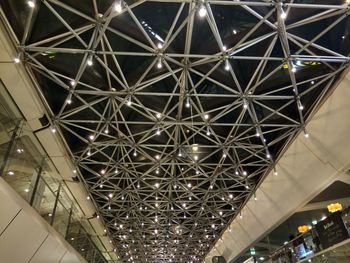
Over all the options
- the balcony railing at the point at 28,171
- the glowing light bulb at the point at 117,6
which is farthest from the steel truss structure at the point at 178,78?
the balcony railing at the point at 28,171

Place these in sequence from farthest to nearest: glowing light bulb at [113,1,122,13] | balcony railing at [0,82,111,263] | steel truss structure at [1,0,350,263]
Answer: steel truss structure at [1,0,350,263] → balcony railing at [0,82,111,263] → glowing light bulb at [113,1,122,13]

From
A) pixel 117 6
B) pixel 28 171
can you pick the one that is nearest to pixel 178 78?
pixel 117 6

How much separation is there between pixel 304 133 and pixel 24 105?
471 inches

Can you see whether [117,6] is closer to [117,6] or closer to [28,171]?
[117,6]

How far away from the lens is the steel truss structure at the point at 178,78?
9.73m

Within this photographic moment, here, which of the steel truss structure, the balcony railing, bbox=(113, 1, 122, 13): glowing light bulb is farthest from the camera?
the steel truss structure

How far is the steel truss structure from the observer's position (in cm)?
973

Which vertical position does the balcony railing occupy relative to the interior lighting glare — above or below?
below

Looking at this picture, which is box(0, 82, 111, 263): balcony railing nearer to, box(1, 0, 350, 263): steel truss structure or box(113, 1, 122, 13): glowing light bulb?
box(1, 0, 350, 263): steel truss structure

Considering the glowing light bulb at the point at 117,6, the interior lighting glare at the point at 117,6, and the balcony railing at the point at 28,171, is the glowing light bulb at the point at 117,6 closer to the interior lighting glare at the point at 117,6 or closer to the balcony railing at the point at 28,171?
the interior lighting glare at the point at 117,6

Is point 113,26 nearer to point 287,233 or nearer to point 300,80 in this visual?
point 300,80

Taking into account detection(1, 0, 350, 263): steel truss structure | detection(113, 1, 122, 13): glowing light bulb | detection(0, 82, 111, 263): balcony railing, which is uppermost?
detection(1, 0, 350, 263): steel truss structure

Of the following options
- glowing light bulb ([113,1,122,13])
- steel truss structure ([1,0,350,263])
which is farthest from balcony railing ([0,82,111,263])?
glowing light bulb ([113,1,122,13])

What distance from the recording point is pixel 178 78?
40.7 ft
